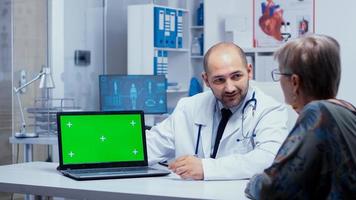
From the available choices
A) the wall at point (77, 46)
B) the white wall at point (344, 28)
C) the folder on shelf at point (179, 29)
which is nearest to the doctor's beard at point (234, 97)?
the wall at point (77, 46)

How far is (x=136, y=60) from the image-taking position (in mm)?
5922

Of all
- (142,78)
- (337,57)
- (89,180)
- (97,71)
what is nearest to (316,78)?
(337,57)

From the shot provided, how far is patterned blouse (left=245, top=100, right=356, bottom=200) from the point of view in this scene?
1.42 metres

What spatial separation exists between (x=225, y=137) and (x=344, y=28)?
149 inches

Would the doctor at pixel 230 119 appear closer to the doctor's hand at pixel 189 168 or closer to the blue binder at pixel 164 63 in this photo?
the doctor's hand at pixel 189 168

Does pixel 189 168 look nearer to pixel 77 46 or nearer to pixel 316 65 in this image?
pixel 316 65

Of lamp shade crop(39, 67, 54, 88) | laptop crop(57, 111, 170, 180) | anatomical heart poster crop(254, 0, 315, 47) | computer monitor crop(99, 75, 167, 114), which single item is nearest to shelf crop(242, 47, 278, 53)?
anatomical heart poster crop(254, 0, 315, 47)

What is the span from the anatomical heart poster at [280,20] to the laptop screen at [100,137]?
394 cm

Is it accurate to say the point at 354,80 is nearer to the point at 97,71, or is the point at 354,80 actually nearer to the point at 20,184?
the point at 97,71

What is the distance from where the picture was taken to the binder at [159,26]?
5902 millimetres

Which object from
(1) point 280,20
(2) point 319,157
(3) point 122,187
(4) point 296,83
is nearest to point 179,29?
(1) point 280,20

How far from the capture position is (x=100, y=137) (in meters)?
2.33

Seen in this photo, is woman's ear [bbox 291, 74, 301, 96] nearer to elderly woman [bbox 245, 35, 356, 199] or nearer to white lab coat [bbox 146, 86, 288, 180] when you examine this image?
elderly woman [bbox 245, 35, 356, 199]

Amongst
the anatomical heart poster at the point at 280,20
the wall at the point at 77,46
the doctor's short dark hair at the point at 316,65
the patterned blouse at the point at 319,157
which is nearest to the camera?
the patterned blouse at the point at 319,157
